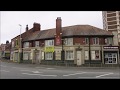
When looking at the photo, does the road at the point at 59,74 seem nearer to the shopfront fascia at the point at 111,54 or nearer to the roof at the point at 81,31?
the shopfront fascia at the point at 111,54

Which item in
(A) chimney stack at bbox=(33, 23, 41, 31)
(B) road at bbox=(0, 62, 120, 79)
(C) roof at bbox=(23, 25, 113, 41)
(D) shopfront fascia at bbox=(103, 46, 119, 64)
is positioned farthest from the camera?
(A) chimney stack at bbox=(33, 23, 41, 31)

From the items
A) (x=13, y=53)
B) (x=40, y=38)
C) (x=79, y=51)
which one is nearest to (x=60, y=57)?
(x=79, y=51)

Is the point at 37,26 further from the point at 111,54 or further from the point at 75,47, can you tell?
the point at 111,54

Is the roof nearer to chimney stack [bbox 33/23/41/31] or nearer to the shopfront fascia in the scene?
the shopfront fascia

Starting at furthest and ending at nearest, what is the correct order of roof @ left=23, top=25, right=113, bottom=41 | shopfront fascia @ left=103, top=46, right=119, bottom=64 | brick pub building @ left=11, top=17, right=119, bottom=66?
roof @ left=23, top=25, right=113, bottom=41, brick pub building @ left=11, top=17, right=119, bottom=66, shopfront fascia @ left=103, top=46, right=119, bottom=64

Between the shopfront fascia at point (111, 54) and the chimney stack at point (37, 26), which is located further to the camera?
the chimney stack at point (37, 26)

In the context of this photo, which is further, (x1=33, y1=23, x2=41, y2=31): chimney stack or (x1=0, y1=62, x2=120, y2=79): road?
(x1=33, y1=23, x2=41, y2=31): chimney stack

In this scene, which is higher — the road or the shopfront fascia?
the shopfront fascia

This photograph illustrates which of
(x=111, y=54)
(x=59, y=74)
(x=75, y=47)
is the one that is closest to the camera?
(x=59, y=74)

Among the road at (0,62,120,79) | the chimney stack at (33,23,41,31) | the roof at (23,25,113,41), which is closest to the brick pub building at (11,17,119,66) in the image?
the roof at (23,25,113,41)

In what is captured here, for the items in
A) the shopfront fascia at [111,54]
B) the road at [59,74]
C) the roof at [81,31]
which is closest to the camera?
the road at [59,74]

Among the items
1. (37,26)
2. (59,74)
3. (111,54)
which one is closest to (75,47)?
(111,54)

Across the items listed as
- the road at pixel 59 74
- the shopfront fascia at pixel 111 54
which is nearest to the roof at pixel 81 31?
the shopfront fascia at pixel 111 54
